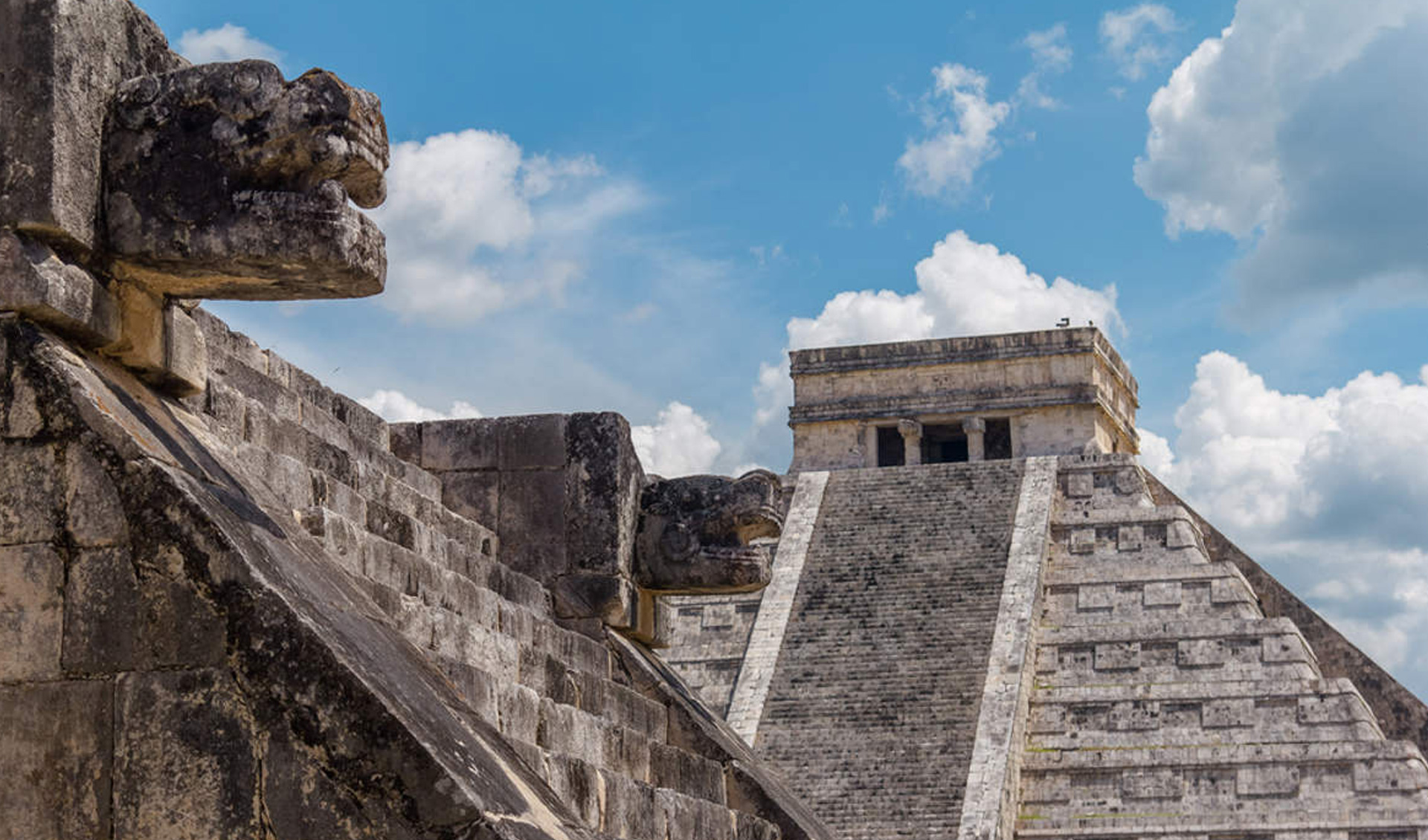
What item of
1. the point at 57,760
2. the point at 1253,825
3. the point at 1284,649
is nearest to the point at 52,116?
the point at 57,760

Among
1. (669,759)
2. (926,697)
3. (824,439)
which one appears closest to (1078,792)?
(926,697)

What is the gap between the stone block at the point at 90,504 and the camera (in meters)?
4.98

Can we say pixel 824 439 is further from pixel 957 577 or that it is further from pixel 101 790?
pixel 101 790

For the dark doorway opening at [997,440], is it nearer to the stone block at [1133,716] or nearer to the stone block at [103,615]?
the stone block at [1133,716]

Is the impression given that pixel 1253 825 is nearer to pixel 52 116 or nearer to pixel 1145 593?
pixel 1145 593

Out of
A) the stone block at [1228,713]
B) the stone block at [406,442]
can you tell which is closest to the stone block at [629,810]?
the stone block at [406,442]

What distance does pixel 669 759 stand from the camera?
24.8ft

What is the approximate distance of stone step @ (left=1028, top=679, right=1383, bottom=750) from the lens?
74.2 feet

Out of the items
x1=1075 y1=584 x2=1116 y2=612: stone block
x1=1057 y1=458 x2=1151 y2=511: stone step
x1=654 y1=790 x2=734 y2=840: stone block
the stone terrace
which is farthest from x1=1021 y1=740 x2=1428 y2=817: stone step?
x1=654 y1=790 x2=734 y2=840: stone block

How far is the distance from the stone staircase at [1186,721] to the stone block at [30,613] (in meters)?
18.0

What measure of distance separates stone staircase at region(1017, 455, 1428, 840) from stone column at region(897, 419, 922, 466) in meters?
5.06

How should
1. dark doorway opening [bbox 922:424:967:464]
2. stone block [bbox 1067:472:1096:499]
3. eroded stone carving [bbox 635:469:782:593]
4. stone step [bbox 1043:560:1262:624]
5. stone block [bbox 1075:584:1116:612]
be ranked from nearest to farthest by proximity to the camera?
eroded stone carving [bbox 635:469:782:593]
stone step [bbox 1043:560:1262:624]
stone block [bbox 1075:584:1116:612]
stone block [bbox 1067:472:1096:499]
dark doorway opening [bbox 922:424:967:464]

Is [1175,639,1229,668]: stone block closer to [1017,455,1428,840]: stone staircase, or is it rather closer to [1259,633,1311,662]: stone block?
[1017,455,1428,840]: stone staircase

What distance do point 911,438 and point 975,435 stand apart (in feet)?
3.15
